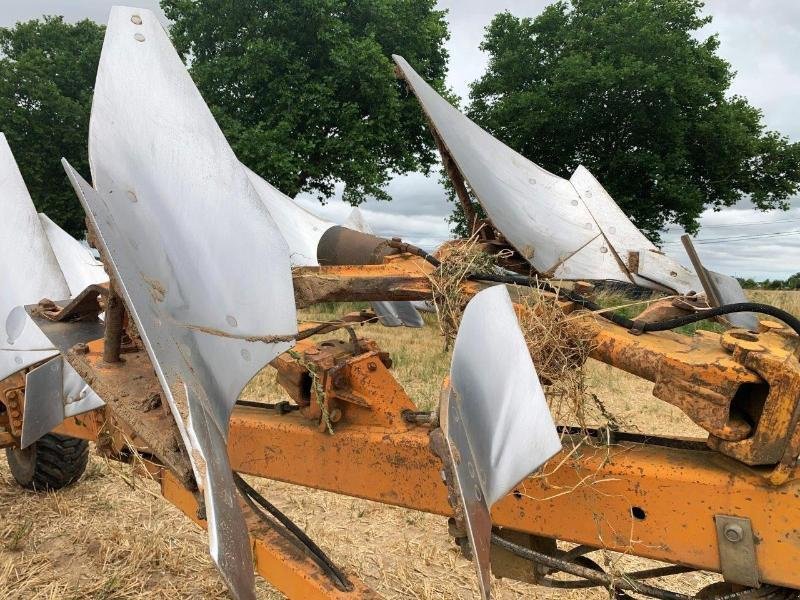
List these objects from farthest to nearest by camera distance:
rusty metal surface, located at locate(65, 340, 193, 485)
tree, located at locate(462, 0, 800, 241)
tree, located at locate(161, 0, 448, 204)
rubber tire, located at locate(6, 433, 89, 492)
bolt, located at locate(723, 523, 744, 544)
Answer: tree, located at locate(462, 0, 800, 241) → tree, located at locate(161, 0, 448, 204) → rubber tire, located at locate(6, 433, 89, 492) → bolt, located at locate(723, 523, 744, 544) → rusty metal surface, located at locate(65, 340, 193, 485)

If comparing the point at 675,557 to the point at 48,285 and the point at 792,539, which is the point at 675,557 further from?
the point at 48,285

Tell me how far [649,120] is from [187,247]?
19.2 m

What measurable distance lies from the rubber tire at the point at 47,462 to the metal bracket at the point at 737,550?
4074 mm

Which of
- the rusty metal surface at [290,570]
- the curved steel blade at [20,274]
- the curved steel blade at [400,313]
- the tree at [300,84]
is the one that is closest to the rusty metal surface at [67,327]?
the curved steel blade at [20,274]

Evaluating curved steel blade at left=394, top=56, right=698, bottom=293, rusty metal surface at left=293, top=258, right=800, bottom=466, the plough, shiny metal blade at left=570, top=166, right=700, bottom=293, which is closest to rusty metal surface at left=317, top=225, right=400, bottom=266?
the plough

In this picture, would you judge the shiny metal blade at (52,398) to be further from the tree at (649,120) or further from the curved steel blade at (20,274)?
the tree at (649,120)

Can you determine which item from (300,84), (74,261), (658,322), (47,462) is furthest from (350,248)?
(300,84)

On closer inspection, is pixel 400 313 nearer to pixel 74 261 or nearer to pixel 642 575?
pixel 74 261

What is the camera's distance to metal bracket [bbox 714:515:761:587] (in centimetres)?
164

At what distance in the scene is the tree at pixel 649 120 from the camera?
17.9m

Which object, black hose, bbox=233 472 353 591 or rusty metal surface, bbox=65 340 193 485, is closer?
rusty metal surface, bbox=65 340 193 485

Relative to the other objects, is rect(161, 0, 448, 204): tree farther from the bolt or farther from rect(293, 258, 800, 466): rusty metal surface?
the bolt

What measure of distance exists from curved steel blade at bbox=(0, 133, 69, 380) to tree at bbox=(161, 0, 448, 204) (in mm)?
11190

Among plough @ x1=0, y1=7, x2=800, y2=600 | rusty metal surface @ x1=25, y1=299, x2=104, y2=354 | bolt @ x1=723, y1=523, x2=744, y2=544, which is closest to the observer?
plough @ x1=0, y1=7, x2=800, y2=600
